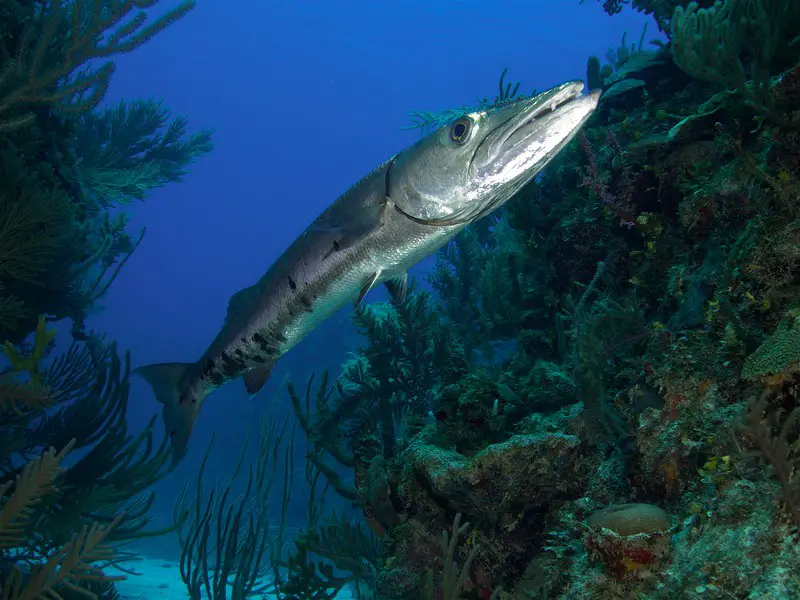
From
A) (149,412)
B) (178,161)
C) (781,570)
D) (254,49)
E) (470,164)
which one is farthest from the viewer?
(254,49)

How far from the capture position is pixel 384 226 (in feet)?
10.5

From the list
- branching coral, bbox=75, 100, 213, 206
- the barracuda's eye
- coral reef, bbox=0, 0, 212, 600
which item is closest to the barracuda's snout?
the barracuda's eye

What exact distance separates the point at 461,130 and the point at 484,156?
257 mm

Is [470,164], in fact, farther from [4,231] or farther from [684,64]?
[4,231]

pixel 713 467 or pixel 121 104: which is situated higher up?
pixel 121 104

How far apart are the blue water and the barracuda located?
58613 millimetres

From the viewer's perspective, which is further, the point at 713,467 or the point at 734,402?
the point at 734,402

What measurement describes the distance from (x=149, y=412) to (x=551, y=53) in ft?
382

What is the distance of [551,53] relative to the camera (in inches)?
4331

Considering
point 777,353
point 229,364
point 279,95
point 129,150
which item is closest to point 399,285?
point 229,364

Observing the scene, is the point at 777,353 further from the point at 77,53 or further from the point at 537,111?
the point at 77,53

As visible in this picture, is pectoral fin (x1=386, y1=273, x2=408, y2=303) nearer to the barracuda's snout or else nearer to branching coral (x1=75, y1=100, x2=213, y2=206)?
the barracuda's snout

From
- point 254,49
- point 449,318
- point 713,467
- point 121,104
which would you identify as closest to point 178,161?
point 121,104

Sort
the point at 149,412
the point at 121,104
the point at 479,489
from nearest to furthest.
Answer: the point at 479,489
the point at 121,104
the point at 149,412
